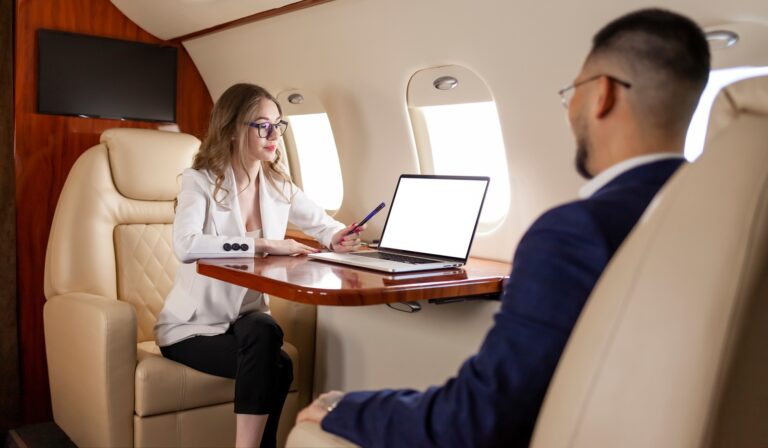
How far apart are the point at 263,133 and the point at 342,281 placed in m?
0.85

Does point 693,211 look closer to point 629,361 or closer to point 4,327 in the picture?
point 629,361

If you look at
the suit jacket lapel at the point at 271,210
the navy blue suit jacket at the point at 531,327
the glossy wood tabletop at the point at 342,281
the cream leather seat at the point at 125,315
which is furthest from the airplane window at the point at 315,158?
the navy blue suit jacket at the point at 531,327

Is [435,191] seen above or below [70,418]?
above

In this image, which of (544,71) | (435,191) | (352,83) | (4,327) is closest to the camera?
(544,71)

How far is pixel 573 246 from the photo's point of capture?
40.5 inches

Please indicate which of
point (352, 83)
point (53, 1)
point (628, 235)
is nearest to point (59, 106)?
point (53, 1)

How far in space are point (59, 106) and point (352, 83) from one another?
133 centimetres

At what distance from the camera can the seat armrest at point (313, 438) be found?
48.4 inches

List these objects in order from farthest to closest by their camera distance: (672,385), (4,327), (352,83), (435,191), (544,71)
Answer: (4,327) < (352,83) < (435,191) < (544,71) < (672,385)

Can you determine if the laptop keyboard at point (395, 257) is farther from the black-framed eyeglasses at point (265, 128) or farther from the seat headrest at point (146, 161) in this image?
the seat headrest at point (146, 161)

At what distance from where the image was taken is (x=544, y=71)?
232 cm

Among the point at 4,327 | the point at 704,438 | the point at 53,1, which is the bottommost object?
the point at 4,327

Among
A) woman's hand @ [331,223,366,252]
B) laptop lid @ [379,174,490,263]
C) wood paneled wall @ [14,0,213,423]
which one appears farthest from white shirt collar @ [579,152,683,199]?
wood paneled wall @ [14,0,213,423]

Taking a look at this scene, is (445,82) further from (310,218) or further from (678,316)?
(678,316)
